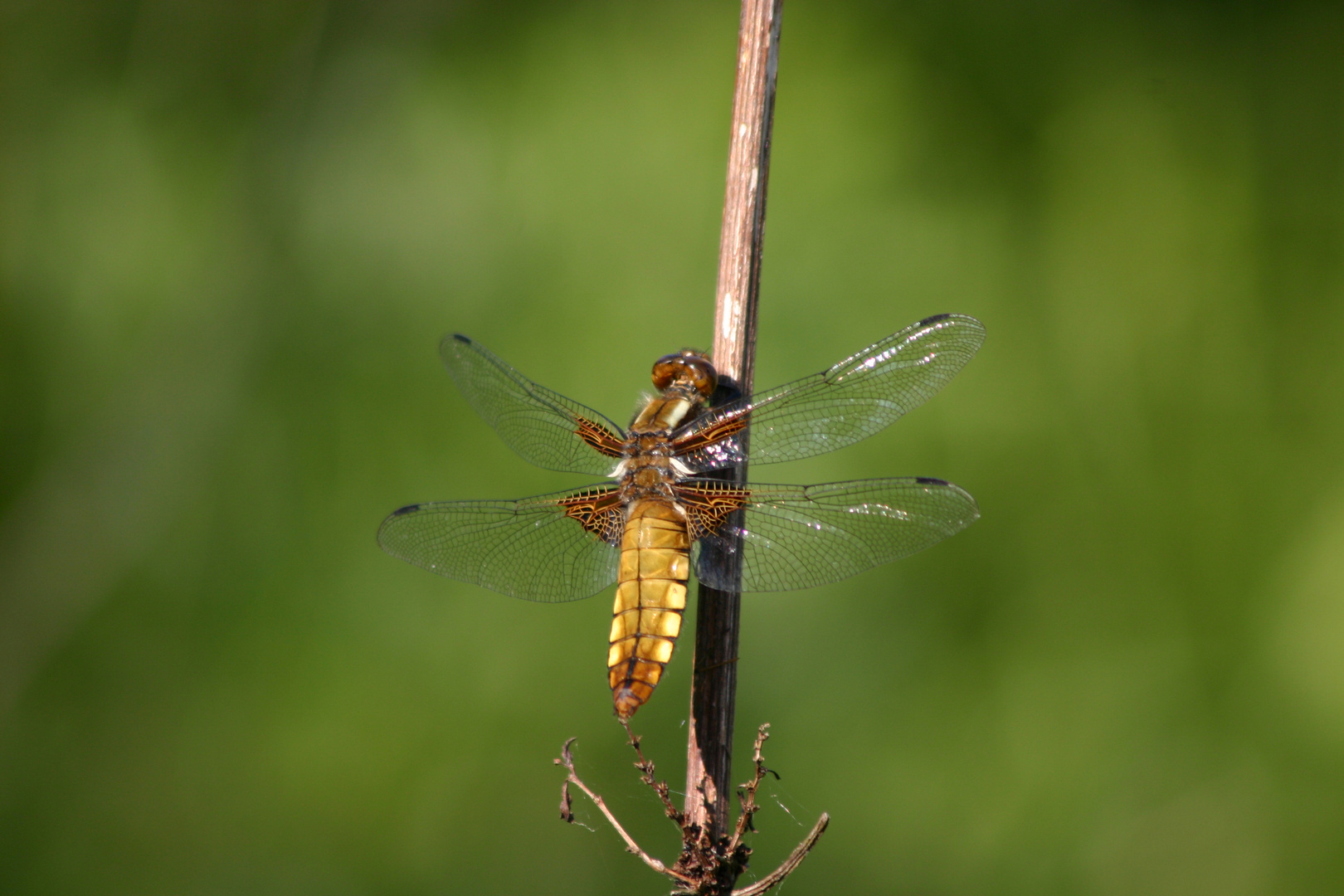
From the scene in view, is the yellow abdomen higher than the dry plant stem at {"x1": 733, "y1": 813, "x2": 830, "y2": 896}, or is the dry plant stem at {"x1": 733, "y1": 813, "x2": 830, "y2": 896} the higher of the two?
the yellow abdomen

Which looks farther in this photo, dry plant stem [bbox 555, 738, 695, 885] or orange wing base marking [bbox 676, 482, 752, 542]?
orange wing base marking [bbox 676, 482, 752, 542]

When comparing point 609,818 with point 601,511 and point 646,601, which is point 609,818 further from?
point 601,511

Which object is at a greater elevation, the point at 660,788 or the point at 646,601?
the point at 646,601

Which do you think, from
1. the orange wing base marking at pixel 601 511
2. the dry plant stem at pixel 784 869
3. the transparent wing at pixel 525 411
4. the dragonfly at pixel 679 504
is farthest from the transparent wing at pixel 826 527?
the dry plant stem at pixel 784 869

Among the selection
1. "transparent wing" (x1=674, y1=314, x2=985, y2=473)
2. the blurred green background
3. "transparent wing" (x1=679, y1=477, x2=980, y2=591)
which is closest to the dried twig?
"transparent wing" (x1=679, y1=477, x2=980, y2=591)

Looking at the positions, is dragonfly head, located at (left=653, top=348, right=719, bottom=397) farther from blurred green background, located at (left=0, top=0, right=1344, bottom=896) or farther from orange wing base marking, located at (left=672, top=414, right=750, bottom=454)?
blurred green background, located at (left=0, top=0, right=1344, bottom=896)

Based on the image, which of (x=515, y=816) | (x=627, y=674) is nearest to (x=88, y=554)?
(x=515, y=816)

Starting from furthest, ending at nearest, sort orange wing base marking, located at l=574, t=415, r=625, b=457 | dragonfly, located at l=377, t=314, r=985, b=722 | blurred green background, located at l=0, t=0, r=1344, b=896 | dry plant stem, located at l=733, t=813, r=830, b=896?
1. blurred green background, located at l=0, t=0, r=1344, b=896
2. orange wing base marking, located at l=574, t=415, r=625, b=457
3. dragonfly, located at l=377, t=314, r=985, b=722
4. dry plant stem, located at l=733, t=813, r=830, b=896

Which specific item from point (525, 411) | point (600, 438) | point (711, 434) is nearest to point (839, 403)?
point (711, 434)
